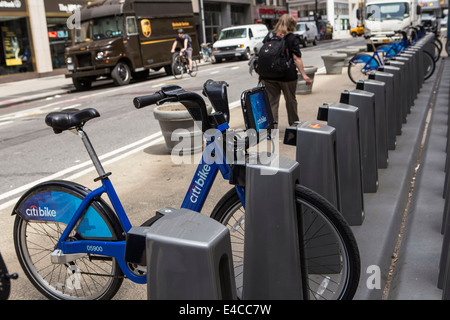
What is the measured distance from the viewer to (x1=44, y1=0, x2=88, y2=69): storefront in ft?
83.8

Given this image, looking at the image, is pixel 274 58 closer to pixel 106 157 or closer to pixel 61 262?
pixel 106 157

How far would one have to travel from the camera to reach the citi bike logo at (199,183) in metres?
2.99

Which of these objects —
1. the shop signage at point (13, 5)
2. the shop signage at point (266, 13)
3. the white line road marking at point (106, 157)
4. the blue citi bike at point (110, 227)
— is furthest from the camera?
the shop signage at point (266, 13)

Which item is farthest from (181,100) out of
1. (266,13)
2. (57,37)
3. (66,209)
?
(266,13)

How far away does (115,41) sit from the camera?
1867 cm

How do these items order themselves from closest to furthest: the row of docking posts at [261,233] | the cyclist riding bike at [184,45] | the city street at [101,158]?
the row of docking posts at [261,233], the city street at [101,158], the cyclist riding bike at [184,45]

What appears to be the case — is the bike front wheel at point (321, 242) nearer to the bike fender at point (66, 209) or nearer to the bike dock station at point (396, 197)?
the bike dock station at point (396, 197)

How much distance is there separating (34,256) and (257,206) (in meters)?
1.84

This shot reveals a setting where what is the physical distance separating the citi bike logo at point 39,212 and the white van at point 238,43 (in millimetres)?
25232

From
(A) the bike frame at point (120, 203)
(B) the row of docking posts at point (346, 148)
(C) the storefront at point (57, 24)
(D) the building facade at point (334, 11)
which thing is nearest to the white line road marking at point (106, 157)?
(A) the bike frame at point (120, 203)

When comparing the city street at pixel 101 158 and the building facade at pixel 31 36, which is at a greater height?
the building facade at pixel 31 36
